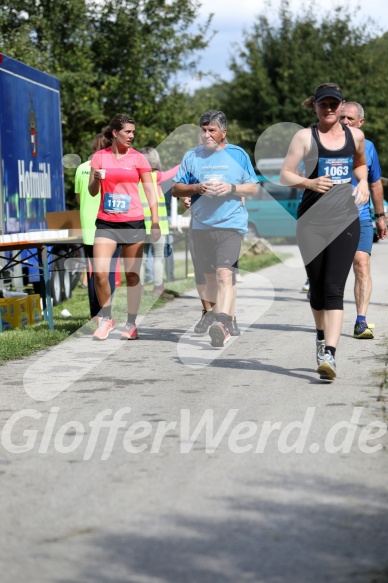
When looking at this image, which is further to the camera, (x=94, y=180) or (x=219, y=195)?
(x=94, y=180)

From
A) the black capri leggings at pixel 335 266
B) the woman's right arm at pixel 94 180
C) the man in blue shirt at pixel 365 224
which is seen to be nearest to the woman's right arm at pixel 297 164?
the black capri leggings at pixel 335 266

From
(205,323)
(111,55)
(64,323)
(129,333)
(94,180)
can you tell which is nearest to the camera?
(94,180)

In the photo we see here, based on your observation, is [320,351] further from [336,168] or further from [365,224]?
[365,224]

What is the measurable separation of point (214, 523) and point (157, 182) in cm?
992

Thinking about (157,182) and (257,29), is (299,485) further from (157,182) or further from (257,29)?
(257,29)

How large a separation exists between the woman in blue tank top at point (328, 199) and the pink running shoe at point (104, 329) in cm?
282

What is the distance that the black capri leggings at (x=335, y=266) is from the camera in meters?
7.71

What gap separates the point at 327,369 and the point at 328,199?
1.20 m

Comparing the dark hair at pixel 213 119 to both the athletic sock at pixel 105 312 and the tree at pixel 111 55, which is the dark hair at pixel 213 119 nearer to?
the athletic sock at pixel 105 312

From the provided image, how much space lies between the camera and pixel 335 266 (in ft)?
25.4

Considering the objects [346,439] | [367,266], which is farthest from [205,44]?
[346,439]

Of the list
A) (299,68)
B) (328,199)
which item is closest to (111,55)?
(299,68)

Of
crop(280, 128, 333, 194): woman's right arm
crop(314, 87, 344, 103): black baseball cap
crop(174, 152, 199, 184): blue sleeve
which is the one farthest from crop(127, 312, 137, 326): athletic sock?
crop(314, 87, 344, 103): black baseball cap

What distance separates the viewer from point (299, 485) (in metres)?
4.96
